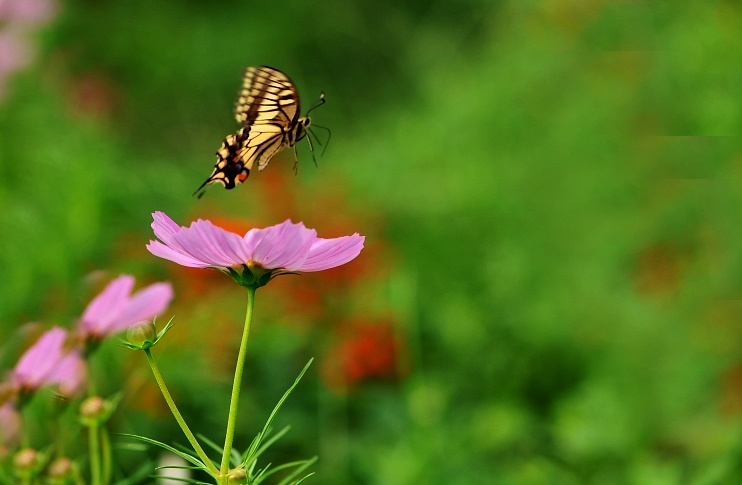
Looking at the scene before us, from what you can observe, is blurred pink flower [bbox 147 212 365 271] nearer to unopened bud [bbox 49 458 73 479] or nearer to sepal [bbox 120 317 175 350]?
sepal [bbox 120 317 175 350]

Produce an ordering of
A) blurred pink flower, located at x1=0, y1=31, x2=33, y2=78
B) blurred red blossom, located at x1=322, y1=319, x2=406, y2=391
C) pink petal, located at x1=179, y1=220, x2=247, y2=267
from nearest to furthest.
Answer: pink petal, located at x1=179, y1=220, x2=247, y2=267 < blurred red blossom, located at x1=322, y1=319, x2=406, y2=391 < blurred pink flower, located at x1=0, y1=31, x2=33, y2=78

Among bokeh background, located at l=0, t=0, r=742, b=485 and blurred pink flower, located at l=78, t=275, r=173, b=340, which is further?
bokeh background, located at l=0, t=0, r=742, b=485

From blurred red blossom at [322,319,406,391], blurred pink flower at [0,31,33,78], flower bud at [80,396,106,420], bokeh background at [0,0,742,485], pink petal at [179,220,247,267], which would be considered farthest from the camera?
blurred pink flower at [0,31,33,78]

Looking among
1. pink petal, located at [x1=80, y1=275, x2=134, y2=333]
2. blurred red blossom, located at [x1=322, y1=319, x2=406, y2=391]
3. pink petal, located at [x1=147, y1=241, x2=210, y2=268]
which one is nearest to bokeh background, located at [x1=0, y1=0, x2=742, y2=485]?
blurred red blossom, located at [x1=322, y1=319, x2=406, y2=391]

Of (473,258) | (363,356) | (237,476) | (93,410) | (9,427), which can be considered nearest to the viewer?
(237,476)

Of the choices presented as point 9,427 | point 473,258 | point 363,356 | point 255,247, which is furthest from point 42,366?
point 473,258

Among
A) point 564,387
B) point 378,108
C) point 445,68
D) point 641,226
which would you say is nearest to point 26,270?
point 564,387

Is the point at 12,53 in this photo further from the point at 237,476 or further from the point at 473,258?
the point at 237,476

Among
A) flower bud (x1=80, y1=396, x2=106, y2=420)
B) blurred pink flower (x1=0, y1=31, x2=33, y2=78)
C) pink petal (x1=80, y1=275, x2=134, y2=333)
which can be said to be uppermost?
blurred pink flower (x1=0, y1=31, x2=33, y2=78)
